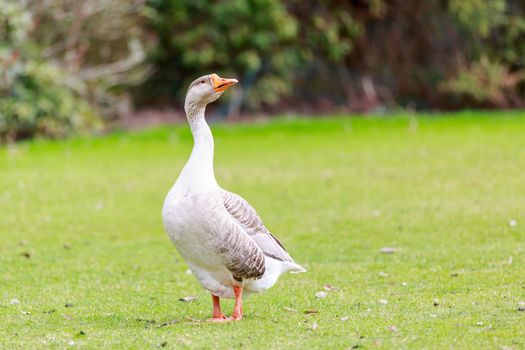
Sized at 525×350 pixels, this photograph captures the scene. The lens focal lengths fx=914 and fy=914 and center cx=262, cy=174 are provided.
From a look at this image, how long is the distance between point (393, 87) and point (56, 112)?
10.8 metres

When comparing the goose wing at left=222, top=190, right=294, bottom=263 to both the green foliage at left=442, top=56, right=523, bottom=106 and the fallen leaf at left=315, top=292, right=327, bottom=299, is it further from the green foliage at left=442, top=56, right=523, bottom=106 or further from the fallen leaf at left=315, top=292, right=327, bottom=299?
the green foliage at left=442, top=56, right=523, bottom=106

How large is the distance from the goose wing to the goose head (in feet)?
2.67

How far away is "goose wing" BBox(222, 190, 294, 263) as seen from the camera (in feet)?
23.7

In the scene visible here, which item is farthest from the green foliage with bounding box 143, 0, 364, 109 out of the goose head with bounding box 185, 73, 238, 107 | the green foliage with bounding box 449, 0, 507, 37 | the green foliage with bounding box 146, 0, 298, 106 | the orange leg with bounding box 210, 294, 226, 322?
the orange leg with bounding box 210, 294, 226, 322

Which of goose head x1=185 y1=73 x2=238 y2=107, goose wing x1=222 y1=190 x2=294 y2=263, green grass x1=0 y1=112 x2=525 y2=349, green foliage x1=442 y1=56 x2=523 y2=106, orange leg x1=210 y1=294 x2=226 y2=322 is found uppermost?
goose head x1=185 y1=73 x2=238 y2=107

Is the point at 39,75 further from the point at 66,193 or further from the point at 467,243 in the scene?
the point at 467,243

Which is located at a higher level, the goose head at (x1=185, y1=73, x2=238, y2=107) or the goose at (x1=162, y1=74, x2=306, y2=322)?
the goose head at (x1=185, y1=73, x2=238, y2=107)

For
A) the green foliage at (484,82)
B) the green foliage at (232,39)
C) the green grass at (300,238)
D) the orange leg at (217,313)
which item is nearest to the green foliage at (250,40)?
the green foliage at (232,39)

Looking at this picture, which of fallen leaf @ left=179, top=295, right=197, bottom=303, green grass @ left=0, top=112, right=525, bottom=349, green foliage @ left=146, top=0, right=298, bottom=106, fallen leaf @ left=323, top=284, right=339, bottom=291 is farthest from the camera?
Answer: green foliage @ left=146, top=0, right=298, bottom=106

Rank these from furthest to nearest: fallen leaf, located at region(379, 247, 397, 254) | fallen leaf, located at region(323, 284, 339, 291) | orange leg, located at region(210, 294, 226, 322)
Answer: fallen leaf, located at region(379, 247, 397, 254), fallen leaf, located at region(323, 284, 339, 291), orange leg, located at region(210, 294, 226, 322)

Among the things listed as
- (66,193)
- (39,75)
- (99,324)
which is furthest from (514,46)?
(99,324)

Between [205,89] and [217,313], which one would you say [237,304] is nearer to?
[217,313]

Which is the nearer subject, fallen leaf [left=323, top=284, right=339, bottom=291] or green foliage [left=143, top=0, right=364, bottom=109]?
fallen leaf [left=323, top=284, right=339, bottom=291]

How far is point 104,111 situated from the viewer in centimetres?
2650
